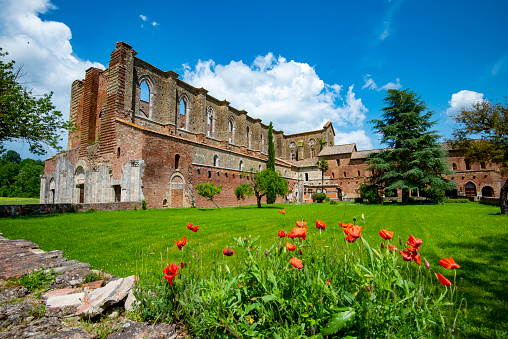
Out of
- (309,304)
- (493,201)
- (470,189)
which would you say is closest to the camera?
(309,304)

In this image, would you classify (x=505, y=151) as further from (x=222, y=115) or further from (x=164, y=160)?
(x=222, y=115)

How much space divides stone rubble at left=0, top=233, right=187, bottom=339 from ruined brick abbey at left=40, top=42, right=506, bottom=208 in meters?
12.9

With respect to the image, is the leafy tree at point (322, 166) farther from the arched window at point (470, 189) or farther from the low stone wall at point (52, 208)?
the low stone wall at point (52, 208)

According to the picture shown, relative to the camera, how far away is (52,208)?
12.2 m

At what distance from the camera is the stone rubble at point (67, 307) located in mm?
1755

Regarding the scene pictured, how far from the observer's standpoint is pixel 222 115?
30.1 metres

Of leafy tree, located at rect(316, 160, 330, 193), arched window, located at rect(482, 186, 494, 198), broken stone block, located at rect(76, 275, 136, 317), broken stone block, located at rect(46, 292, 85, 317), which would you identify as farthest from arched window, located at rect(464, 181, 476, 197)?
broken stone block, located at rect(46, 292, 85, 317)

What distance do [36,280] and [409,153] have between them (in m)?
29.8

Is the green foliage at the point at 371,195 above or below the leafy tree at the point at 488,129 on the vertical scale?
below

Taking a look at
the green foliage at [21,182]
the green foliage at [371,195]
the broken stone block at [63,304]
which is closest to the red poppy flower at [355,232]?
the broken stone block at [63,304]

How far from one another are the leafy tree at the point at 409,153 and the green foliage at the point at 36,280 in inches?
1075

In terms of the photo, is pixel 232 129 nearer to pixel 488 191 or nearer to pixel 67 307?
pixel 67 307

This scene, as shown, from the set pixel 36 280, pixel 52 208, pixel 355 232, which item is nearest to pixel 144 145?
pixel 52 208

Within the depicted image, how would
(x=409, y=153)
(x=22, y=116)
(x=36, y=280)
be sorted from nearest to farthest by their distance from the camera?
(x=36, y=280) → (x=22, y=116) → (x=409, y=153)
